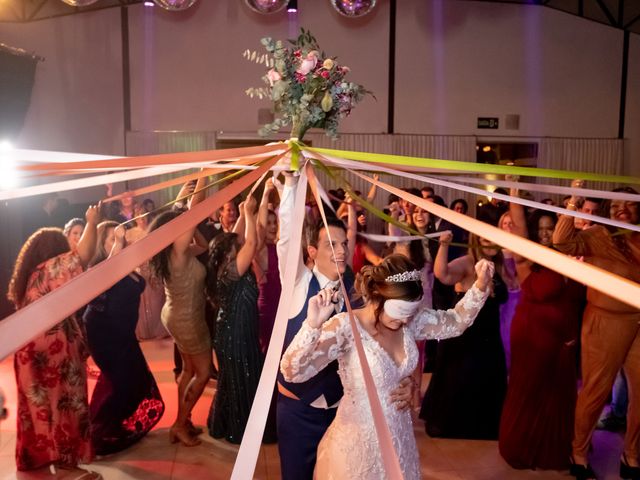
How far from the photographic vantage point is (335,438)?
6.14 feet

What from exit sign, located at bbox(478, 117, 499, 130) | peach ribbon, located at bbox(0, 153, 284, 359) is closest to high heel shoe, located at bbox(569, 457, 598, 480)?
peach ribbon, located at bbox(0, 153, 284, 359)

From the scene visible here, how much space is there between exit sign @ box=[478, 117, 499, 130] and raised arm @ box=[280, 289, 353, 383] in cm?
966

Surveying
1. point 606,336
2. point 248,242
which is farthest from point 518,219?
point 248,242

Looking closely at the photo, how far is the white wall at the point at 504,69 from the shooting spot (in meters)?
10.4

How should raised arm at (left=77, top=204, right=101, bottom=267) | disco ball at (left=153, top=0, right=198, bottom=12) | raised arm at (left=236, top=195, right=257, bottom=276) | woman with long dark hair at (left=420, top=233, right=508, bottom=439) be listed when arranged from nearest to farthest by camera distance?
1. raised arm at (left=236, top=195, right=257, bottom=276)
2. raised arm at (left=77, top=204, right=101, bottom=267)
3. woman with long dark hair at (left=420, top=233, right=508, bottom=439)
4. disco ball at (left=153, top=0, right=198, bottom=12)

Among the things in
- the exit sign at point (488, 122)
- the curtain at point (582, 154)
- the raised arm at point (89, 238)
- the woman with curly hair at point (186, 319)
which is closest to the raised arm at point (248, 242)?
the woman with curly hair at point (186, 319)

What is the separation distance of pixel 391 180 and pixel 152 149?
4300 millimetres

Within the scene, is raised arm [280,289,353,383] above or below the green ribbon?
below

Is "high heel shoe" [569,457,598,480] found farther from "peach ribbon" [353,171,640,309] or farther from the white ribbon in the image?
"peach ribbon" [353,171,640,309]

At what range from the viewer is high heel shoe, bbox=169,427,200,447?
3.45 m

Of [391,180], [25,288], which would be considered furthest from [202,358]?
[391,180]

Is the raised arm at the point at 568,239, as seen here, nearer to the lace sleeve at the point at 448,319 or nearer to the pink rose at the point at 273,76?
the lace sleeve at the point at 448,319

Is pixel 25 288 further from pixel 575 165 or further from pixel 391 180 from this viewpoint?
pixel 575 165

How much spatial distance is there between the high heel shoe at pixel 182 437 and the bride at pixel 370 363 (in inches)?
70.2
